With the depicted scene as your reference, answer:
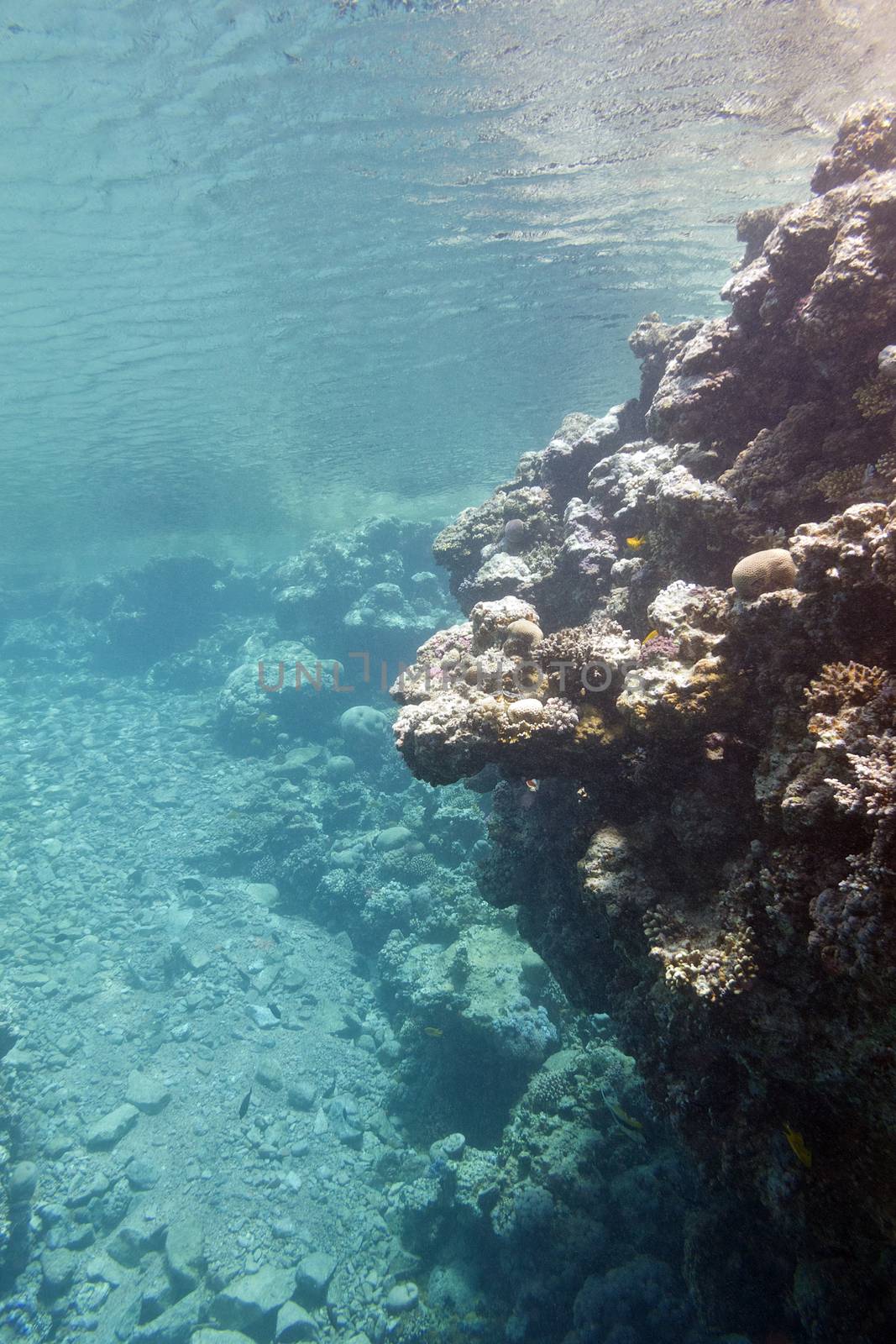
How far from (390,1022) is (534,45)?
1833cm

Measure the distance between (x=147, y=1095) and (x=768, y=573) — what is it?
14.3 metres

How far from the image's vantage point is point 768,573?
372cm

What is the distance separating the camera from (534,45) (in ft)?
31.4

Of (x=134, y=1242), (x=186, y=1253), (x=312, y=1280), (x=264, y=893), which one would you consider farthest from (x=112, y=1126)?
(x=264, y=893)

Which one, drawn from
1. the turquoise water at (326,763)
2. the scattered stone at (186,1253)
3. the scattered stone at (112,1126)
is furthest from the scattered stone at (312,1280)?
the scattered stone at (112,1126)

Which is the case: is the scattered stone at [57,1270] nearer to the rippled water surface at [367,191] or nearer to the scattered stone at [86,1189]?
the scattered stone at [86,1189]

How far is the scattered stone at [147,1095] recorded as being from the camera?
11.2 meters

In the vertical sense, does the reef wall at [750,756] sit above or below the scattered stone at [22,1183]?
above

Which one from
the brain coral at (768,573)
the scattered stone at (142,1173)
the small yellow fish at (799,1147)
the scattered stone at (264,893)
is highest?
the brain coral at (768,573)

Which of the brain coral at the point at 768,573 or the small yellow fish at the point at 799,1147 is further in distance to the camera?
the brain coral at the point at 768,573

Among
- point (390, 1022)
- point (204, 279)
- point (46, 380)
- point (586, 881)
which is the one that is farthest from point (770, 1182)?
point (46, 380)

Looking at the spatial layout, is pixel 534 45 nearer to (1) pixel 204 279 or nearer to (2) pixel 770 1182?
(1) pixel 204 279

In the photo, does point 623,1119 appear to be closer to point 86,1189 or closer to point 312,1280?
point 312,1280

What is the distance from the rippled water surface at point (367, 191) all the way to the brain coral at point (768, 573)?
1077 centimetres
